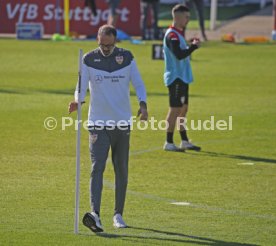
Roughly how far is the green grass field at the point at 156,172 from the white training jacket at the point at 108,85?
3.96 feet

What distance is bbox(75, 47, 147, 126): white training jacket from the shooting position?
1177cm

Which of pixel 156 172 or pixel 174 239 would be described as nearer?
pixel 174 239

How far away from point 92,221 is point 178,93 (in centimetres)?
641

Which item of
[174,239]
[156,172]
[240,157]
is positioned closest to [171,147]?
[240,157]

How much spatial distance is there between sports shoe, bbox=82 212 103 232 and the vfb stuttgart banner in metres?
27.5

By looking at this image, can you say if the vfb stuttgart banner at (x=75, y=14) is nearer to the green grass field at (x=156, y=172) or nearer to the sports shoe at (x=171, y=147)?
the green grass field at (x=156, y=172)

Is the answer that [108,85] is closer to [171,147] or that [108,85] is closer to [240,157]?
[240,157]

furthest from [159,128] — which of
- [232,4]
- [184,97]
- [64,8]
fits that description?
[232,4]

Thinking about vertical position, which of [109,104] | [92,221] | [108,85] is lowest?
[92,221]

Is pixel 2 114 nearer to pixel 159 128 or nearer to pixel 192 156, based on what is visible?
pixel 159 128

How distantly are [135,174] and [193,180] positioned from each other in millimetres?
912

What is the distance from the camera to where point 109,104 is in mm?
11758

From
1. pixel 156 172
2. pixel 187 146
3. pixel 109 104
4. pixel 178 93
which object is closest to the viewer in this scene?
pixel 109 104

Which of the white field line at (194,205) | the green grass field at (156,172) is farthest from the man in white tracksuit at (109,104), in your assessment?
the white field line at (194,205)
